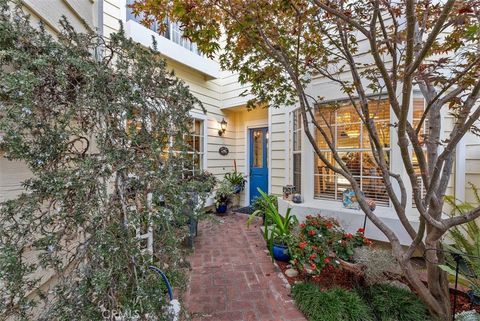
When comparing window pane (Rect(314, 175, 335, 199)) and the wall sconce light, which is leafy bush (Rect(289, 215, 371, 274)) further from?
the wall sconce light

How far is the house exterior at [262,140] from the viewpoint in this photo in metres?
2.88

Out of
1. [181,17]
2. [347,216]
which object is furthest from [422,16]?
[347,216]

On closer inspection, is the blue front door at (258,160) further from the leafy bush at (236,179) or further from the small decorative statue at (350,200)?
the small decorative statue at (350,200)

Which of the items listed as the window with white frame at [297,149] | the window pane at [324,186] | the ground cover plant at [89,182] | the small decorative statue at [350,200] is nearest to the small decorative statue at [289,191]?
the window with white frame at [297,149]

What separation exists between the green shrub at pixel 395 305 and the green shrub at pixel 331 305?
13cm

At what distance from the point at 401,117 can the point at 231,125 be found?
5443 millimetres

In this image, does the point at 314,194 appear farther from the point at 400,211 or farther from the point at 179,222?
the point at 179,222

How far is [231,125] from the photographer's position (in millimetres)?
6836

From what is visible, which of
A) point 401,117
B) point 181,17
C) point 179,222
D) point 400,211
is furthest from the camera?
point 181,17

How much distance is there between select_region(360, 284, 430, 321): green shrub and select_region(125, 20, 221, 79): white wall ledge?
4.75m

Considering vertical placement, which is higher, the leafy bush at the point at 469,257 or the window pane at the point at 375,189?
the window pane at the point at 375,189

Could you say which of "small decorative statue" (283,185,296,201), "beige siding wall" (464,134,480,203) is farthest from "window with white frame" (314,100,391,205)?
"beige siding wall" (464,134,480,203)

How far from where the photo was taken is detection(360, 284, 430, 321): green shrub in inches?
86.0

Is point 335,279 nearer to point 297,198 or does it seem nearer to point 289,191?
point 297,198
